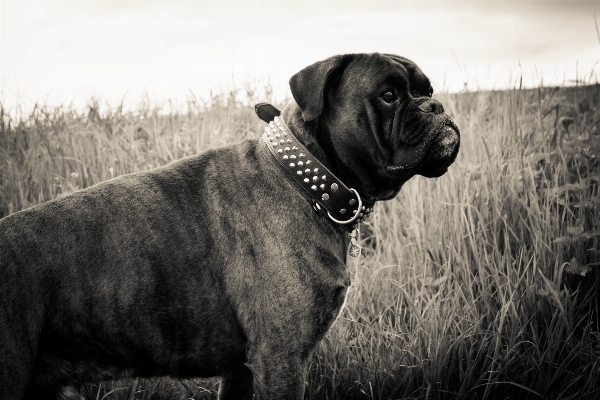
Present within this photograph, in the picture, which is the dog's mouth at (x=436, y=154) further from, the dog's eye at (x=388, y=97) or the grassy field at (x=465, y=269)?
the grassy field at (x=465, y=269)

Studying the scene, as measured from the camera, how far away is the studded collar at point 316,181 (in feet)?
8.47

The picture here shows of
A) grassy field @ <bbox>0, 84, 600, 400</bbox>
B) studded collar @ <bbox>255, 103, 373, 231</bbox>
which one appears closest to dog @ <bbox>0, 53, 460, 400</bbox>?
studded collar @ <bbox>255, 103, 373, 231</bbox>

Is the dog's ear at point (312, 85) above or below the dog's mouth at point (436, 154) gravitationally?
above

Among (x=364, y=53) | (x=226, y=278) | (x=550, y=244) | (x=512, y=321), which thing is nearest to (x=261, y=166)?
(x=226, y=278)

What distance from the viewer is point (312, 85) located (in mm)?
2617

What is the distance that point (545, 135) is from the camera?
5051mm

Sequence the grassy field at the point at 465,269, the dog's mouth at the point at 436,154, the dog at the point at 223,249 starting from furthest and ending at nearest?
the grassy field at the point at 465,269 → the dog's mouth at the point at 436,154 → the dog at the point at 223,249

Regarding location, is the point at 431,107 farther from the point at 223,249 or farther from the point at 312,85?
the point at 223,249

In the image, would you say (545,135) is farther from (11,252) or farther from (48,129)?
(48,129)

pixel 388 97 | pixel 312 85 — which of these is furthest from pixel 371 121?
pixel 312 85

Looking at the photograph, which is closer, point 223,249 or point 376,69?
point 223,249

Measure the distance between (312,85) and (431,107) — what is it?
0.67 m

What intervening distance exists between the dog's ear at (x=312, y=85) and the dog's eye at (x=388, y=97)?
11.1 inches

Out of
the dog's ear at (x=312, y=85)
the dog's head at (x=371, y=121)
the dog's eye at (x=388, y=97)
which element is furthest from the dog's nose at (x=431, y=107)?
the dog's ear at (x=312, y=85)
